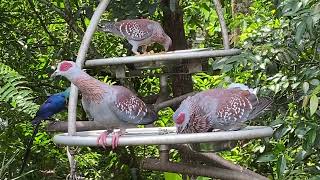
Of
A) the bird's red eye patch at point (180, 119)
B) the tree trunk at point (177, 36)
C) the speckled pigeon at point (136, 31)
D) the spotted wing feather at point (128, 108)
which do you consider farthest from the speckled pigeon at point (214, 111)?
the tree trunk at point (177, 36)

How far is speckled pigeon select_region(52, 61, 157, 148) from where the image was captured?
1535 millimetres

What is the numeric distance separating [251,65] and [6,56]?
5.66 ft

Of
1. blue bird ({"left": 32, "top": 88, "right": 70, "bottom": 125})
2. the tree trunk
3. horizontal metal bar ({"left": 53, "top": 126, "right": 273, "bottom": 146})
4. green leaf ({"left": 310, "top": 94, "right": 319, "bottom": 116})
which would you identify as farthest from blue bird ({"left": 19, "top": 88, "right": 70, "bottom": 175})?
green leaf ({"left": 310, "top": 94, "right": 319, "bottom": 116})

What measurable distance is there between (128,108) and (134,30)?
39 centimetres

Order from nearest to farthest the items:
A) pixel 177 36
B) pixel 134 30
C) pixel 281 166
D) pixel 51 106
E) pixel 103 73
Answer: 1. pixel 281 166
2. pixel 134 30
3. pixel 51 106
4. pixel 177 36
5. pixel 103 73

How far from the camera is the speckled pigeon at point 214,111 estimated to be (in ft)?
4.88

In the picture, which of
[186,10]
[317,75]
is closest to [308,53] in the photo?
[317,75]

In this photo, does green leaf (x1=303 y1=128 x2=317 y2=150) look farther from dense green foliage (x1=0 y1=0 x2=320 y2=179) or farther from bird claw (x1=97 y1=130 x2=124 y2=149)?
bird claw (x1=97 y1=130 x2=124 y2=149)

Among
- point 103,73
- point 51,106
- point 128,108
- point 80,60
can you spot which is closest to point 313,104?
point 128,108

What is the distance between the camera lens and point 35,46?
11.2ft

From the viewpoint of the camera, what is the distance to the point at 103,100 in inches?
61.2

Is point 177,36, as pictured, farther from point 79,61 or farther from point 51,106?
point 79,61

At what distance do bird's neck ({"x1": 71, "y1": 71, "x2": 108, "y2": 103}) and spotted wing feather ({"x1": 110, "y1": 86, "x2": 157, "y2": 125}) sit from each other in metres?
0.04

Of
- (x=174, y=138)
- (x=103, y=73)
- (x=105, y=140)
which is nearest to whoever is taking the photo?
(x=174, y=138)
